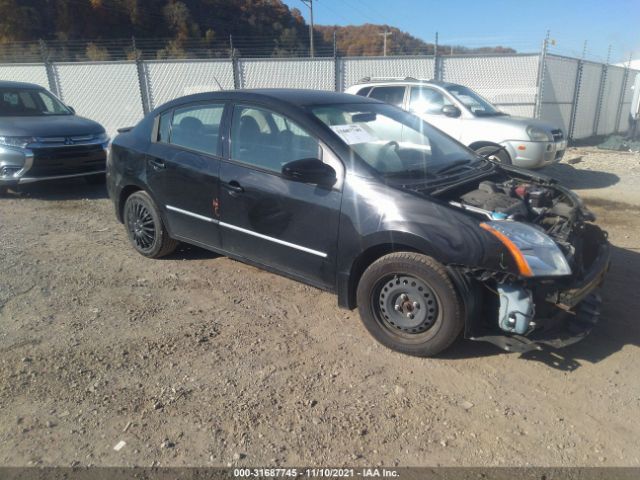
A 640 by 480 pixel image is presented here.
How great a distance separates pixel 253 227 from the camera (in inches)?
157

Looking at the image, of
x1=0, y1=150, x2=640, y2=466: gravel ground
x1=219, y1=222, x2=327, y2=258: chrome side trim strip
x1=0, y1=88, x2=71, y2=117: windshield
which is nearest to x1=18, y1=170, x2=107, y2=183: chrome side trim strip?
x1=0, y1=88, x2=71, y2=117: windshield

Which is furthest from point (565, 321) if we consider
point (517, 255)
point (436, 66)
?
point (436, 66)

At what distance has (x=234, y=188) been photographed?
13.1 feet

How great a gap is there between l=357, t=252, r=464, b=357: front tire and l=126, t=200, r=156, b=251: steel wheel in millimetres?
2535

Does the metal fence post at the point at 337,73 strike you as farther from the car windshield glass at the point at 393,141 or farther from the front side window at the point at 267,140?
the front side window at the point at 267,140

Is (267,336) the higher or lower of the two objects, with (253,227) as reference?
lower

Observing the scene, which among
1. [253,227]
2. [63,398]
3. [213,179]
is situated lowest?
[63,398]

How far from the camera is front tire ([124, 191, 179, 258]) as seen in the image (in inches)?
192

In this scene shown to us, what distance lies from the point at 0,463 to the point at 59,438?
0.27 meters

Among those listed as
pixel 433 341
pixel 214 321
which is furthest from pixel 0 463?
pixel 433 341

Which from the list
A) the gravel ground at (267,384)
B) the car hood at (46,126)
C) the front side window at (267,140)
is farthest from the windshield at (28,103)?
the front side window at (267,140)

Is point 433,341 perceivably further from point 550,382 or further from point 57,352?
point 57,352

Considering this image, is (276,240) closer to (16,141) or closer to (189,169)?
(189,169)

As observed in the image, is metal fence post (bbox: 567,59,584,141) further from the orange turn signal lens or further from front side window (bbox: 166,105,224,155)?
the orange turn signal lens
